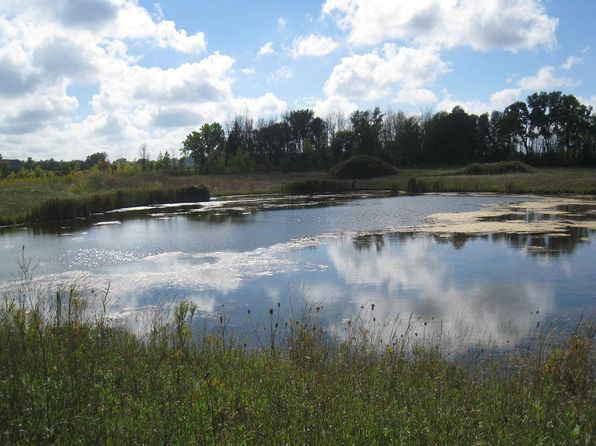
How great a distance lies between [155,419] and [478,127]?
2556 inches

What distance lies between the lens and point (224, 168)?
6412 cm

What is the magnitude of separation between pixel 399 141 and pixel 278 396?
211ft

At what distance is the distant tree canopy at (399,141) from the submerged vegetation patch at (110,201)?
20.7m

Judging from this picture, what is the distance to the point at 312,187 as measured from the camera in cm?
4378

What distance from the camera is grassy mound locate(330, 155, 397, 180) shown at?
53.3 m

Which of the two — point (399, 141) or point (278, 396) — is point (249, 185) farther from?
point (278, 396)

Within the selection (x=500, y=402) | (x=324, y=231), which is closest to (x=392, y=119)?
(x=324, y=231)

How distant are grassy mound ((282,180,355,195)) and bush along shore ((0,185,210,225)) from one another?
8733 mm

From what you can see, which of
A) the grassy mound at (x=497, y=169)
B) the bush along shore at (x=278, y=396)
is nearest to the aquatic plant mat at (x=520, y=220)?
the bush along shore at (x=278, y=396)

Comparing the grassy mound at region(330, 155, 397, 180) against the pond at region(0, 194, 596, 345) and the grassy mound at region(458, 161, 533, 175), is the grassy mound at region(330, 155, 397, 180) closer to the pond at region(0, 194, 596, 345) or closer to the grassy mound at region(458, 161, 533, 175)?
the grassy mound at region(458, 161, 533, 175)

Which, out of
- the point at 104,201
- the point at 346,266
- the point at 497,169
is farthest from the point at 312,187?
the point at 346,266

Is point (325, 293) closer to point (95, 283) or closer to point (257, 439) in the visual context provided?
point (95, 283)

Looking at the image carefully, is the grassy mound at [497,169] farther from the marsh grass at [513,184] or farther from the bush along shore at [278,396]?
the bush along shore at [278,396]

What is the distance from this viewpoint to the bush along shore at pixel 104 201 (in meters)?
23.1
